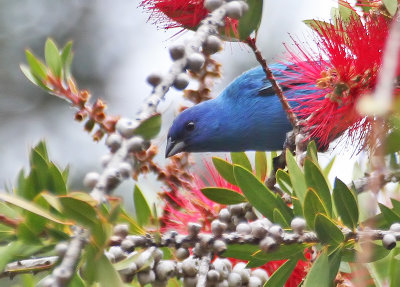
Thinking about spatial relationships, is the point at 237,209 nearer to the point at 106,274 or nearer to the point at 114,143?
the point at 106,274

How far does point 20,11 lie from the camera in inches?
279

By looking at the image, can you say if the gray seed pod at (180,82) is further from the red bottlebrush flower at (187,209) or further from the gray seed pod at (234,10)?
the red bottlebrush flower at (187,209)

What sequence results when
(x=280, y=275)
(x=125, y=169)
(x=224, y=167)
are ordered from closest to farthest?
(x=125, y=169)
(x=280, y=275)
(x=224, y=167)

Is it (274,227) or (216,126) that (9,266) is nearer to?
(274,227)

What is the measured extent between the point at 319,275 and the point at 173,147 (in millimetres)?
2111

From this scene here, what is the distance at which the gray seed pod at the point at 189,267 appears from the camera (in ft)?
3.48

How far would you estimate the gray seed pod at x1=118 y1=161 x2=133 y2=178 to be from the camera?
2.27ft

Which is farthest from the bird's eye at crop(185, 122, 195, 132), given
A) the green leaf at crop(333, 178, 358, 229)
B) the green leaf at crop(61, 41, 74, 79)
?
the green leaf at crop(333, 178, 358, 229)

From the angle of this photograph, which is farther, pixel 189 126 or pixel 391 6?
pixel 189 126

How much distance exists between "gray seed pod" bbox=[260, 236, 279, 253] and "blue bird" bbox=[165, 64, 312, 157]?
199 cm

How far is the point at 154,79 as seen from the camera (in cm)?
80

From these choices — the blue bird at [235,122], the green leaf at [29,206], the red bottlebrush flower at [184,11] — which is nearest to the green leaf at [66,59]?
the red bottlebrush flower at [184,11]

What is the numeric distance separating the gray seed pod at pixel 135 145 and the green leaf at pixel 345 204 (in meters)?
0.47

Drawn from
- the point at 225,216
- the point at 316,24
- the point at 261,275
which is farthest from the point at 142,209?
the point at 316,24
